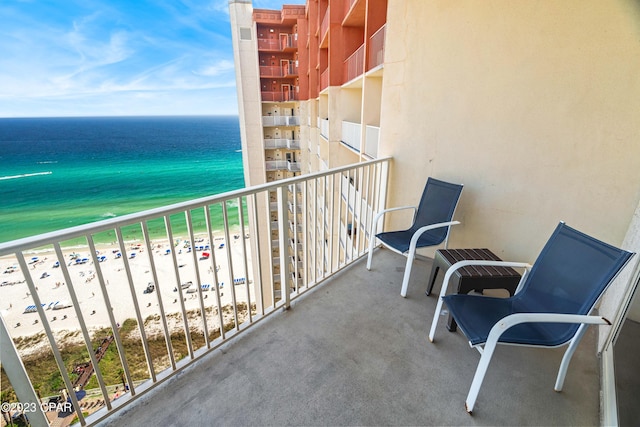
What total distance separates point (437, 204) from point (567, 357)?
1556mm

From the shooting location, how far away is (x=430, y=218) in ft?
9.27

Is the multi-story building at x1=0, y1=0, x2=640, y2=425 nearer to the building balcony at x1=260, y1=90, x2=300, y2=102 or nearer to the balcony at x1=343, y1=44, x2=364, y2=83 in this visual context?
the balcony at x1=343, y1=44, x2=364, y2=83

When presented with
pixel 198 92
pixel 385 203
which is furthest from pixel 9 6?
pixel 385 203

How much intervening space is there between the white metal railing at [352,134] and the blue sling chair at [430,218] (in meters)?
3.35

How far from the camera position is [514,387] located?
1617 millimetres

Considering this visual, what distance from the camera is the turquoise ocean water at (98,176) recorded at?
866 inches

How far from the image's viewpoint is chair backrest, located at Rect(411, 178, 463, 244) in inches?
104

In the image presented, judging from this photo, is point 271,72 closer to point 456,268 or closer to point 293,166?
point 293,166

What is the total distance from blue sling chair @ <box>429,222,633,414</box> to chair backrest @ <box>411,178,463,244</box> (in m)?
0.88

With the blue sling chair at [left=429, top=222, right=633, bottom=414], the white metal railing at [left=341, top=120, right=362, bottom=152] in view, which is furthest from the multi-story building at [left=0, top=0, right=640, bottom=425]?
the white metal railing at [left=341, top=120, right=362, bottom=152]

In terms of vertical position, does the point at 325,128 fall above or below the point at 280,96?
below

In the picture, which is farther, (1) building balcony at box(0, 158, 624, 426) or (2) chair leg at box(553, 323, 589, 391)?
(2) chair leg at box(553, 323, 589, 391)

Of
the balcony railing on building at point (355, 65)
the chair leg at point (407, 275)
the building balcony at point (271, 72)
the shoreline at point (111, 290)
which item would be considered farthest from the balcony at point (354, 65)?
the building balcony at point (271, 72)

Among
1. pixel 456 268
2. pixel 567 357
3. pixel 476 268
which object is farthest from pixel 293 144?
pixel 567 357
